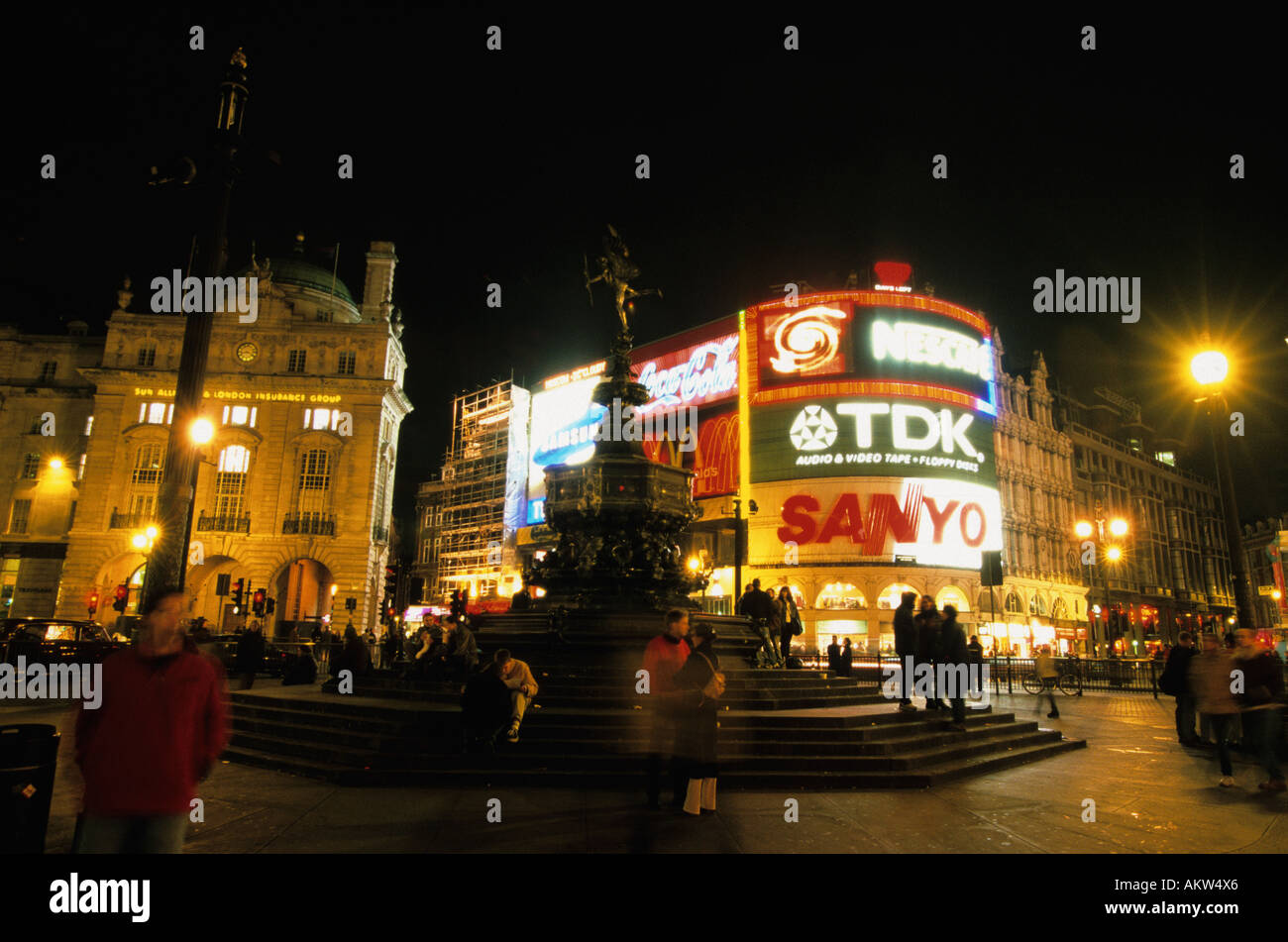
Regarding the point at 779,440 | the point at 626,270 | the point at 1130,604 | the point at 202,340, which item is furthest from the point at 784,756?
the point at 1130,604

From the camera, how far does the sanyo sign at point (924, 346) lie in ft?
161

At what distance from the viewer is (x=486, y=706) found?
855 cm

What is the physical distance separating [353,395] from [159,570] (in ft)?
136

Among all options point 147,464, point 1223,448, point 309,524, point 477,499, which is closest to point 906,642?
point 1223,448

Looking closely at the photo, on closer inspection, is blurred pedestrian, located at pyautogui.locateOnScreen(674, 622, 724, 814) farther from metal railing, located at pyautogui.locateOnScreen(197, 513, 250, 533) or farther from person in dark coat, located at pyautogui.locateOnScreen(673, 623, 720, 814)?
metal railing, located at pyautogui.locateOnScreen(197, 513, 250, 533)

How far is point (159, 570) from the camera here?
912 centimetres

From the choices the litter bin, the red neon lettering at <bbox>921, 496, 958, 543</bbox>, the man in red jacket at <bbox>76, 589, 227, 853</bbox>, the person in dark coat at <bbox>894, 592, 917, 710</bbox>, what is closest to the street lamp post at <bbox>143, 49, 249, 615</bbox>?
the litter bin

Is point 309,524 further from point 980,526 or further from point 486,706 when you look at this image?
point 980,526

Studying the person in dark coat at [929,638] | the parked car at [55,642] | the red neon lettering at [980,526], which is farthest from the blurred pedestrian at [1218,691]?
the red neon lettering at [980,526]

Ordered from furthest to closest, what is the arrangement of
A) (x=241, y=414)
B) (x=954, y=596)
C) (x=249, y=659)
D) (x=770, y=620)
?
(x=954, y=596) < (x=241, y=414) < (x=249, y=659) < (x=770, y=620)

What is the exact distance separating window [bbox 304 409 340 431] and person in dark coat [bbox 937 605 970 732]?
44.2 metres

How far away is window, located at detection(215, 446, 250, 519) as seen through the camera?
45.5 metres

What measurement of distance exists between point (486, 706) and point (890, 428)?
43654 mm
